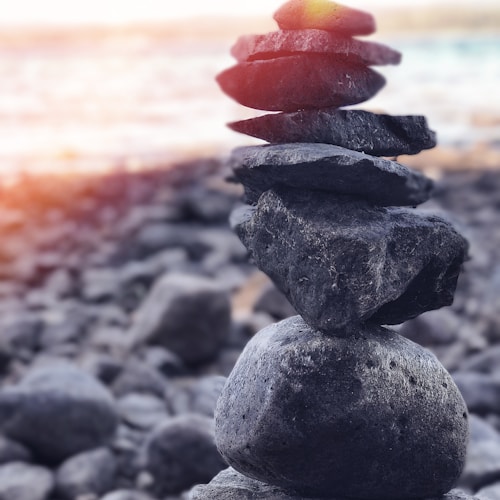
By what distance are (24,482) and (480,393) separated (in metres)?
4.54

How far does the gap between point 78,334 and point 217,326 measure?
2453 mm

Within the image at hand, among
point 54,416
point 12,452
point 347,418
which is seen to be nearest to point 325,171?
point 347,418

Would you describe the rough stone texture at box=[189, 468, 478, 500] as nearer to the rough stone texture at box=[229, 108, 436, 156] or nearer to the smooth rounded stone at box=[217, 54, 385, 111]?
the rough stone texture at box=[229, 108, 436, 156]

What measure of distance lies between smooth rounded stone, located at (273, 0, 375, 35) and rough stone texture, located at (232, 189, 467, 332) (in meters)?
0.80

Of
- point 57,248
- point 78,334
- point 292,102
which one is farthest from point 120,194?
point 292,102

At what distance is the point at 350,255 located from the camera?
3.80 metres

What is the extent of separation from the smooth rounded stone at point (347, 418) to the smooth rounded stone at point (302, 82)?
3.67 ft

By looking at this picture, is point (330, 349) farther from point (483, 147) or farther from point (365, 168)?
point (483, 147)

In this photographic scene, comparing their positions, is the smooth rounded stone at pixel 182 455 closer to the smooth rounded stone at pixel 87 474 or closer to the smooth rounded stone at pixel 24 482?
the smooth rounded stone at pixel 87 474

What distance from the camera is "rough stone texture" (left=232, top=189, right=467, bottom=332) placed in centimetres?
382

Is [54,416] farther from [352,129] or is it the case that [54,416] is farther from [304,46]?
[304,46]

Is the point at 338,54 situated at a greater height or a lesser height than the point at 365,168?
greater

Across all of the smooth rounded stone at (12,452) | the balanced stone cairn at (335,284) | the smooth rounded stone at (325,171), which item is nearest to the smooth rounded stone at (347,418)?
the balanced stone cairn at (335,284)

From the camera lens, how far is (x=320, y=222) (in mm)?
3891
